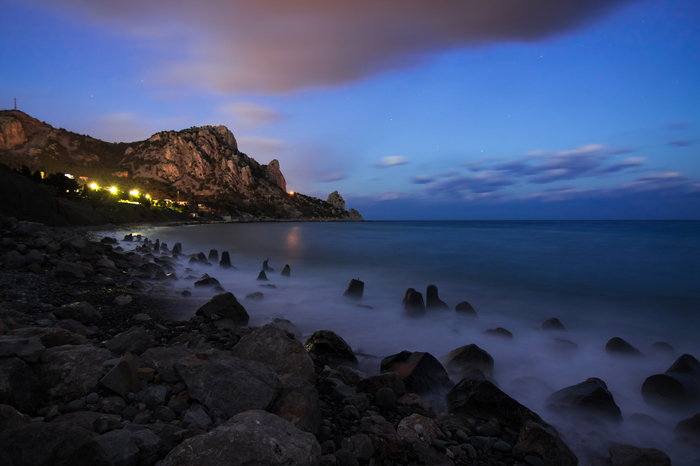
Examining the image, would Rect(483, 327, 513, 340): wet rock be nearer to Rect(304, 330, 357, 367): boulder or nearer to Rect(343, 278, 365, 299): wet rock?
Rect(304, 330, 357, 367): boulder

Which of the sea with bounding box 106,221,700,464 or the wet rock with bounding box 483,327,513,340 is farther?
the wet rock with bounding box 483,327,513,340

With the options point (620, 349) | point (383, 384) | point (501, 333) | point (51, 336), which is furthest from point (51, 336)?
point (620, 349)

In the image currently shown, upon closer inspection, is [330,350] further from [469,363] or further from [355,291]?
[355,291]

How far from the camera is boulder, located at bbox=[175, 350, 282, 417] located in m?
3.00

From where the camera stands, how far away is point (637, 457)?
3352 millimetres

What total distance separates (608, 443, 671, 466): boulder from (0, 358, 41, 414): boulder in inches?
233

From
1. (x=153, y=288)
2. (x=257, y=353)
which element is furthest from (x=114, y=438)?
(x=153, y=288)

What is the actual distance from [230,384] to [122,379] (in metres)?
1.04

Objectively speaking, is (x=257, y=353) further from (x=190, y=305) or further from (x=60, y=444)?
(x=190, y=305)

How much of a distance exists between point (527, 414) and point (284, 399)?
3.12 m

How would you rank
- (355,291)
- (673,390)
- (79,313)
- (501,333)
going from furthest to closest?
(355,291) < (501,333) < (79,313) < (673,390)

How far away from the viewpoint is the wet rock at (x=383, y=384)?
423 cm

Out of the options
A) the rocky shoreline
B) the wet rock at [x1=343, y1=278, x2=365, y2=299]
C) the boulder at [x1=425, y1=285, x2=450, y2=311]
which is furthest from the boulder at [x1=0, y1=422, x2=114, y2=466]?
the wet rock at [x1=343, y1=278, x2=365, y2=299]

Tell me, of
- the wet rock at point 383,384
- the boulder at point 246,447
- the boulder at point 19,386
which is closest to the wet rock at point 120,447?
the boulder at point 246,447
